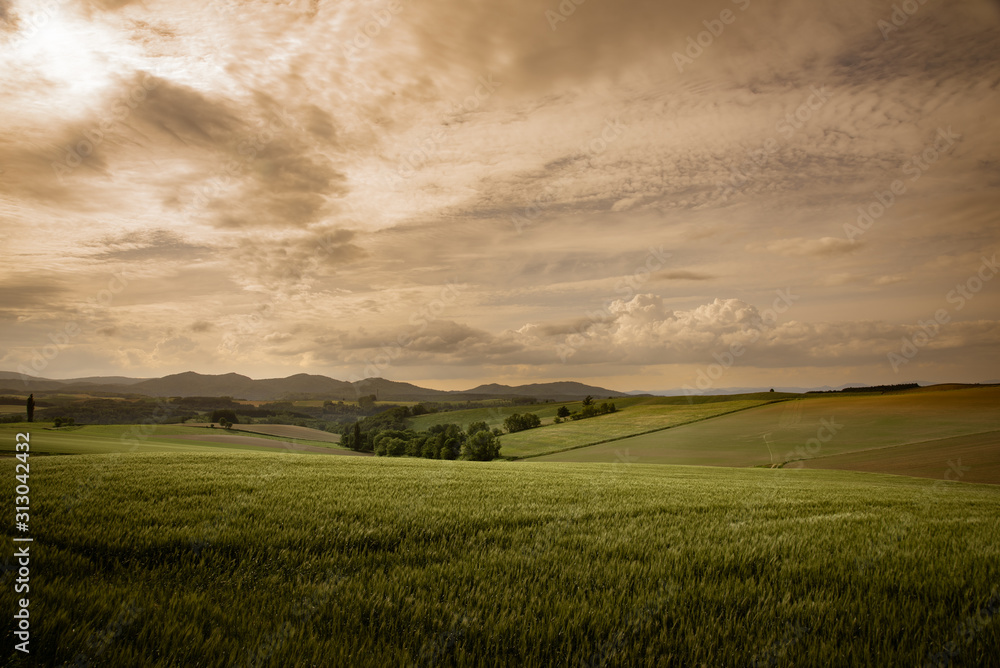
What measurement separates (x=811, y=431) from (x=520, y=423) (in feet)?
177

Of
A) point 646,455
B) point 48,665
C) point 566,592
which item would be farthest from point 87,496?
point 646,455

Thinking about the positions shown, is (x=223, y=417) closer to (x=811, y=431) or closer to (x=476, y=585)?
(x=811, y=431)

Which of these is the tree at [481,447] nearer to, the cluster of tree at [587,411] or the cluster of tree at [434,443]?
the cluster of tree at [434,443]

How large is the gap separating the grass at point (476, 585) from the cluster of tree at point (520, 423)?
303ft

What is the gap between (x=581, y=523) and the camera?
8.05 m

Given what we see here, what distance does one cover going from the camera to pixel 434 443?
79875 millimetres

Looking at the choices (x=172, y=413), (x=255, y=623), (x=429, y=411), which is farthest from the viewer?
(x=429, y=411)

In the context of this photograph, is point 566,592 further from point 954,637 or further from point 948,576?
point 948,576

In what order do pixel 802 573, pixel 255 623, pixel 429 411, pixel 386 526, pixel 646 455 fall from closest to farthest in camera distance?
pixel 255 623 < pixel 802 573 < pixel 386 526 < pixel 646 455 < pixel 429 411

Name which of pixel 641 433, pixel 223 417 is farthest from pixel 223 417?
pixel 641 433

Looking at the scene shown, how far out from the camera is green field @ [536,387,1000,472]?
181 feet

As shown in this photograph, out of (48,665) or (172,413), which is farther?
(172,413)

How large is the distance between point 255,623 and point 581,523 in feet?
18.2

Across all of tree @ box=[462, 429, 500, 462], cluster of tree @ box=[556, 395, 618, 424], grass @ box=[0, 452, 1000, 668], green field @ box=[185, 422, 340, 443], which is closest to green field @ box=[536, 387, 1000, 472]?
tree @ box=[462, 429, 500, 462]
